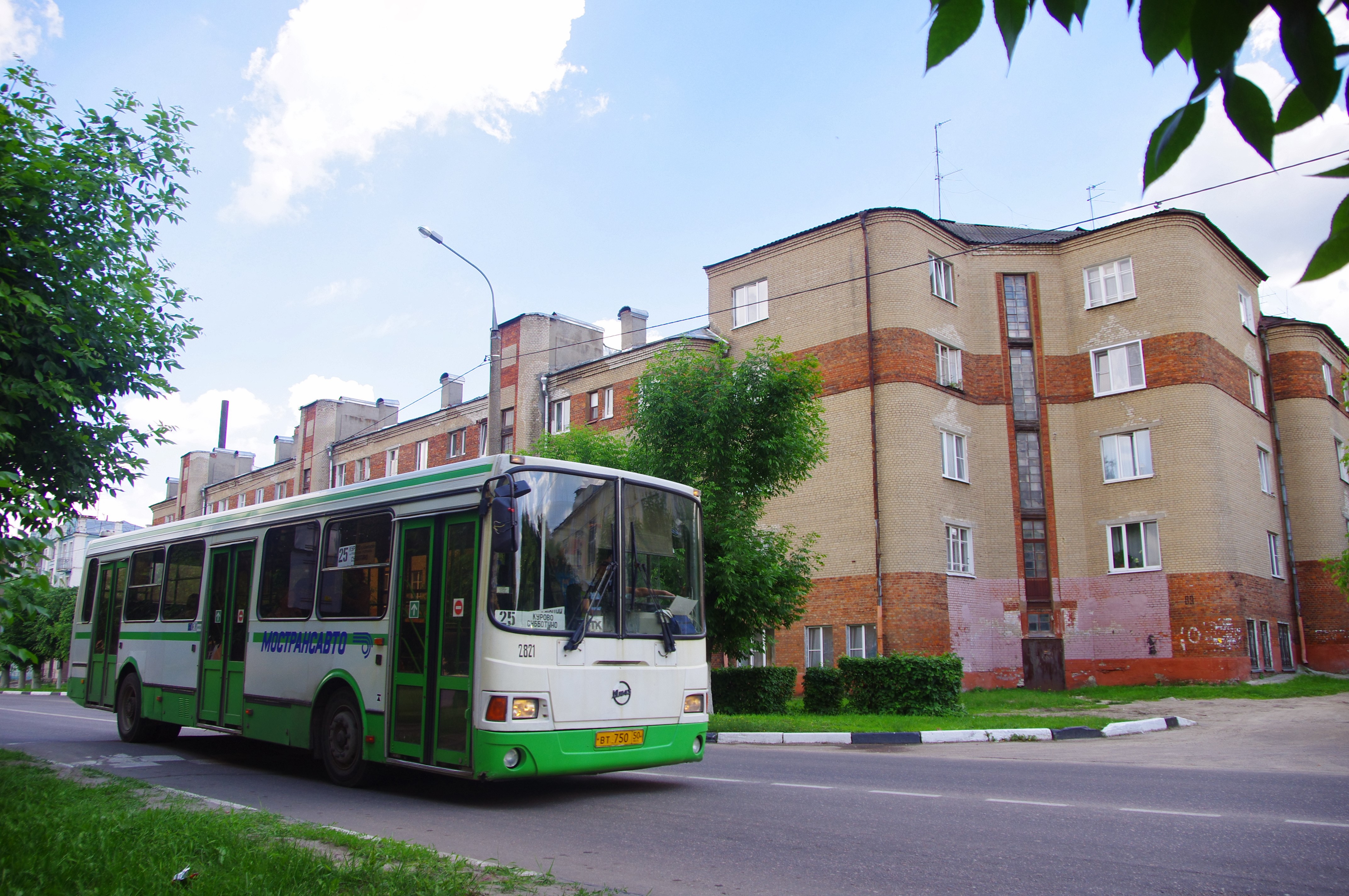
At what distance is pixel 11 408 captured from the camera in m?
10.0

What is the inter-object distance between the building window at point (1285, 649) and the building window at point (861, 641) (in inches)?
523

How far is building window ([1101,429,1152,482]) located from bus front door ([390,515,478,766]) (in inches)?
989

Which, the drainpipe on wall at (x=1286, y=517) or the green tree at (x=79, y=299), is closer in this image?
the green tree at (x=79, y=299)

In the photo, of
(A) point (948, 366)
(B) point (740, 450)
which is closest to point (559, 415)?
(A) point (948, 366)

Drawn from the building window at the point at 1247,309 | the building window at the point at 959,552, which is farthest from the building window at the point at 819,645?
the building window at the point at 1247,309

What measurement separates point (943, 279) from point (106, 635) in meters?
24.8

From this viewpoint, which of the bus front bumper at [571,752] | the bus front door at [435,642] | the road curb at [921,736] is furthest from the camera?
the road curb at [921,736]

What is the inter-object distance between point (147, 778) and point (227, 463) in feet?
195

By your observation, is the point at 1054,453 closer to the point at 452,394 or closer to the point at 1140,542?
the point at 1140,542

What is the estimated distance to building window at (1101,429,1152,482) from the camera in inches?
1119

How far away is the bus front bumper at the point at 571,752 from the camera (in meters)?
7.77

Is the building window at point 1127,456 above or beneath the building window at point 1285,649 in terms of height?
above

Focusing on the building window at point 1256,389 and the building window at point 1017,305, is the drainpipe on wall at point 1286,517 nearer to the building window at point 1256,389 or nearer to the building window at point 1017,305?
the building window at point 1256,389

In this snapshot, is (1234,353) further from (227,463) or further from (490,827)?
(227,463)
